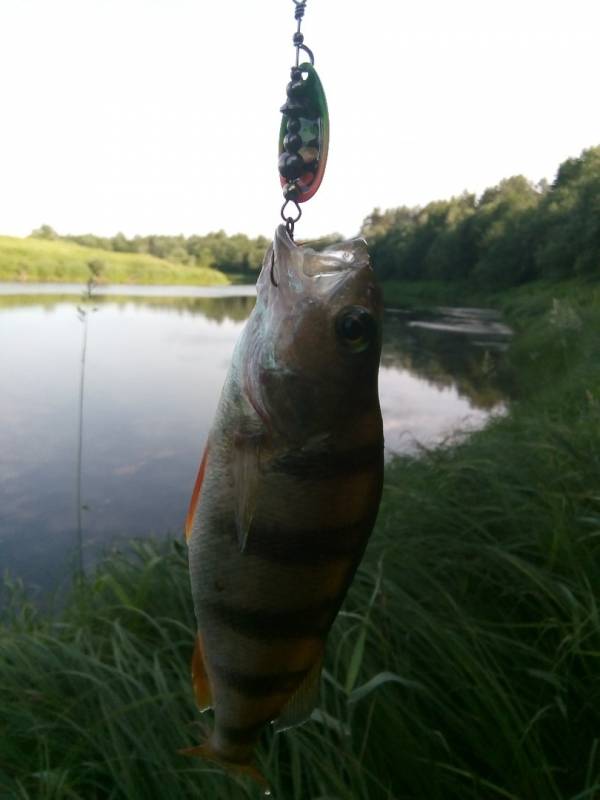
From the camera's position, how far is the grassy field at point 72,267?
41719mm

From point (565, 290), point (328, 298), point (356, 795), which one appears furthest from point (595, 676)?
point (565, 290)

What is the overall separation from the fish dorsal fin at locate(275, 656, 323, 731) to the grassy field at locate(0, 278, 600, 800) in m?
0.49

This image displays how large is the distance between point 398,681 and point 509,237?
39763mm

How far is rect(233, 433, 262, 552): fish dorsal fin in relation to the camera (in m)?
0.89

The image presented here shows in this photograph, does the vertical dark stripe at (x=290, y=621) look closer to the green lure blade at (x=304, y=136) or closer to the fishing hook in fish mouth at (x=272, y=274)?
the fishing hook in fish mouth at (x=272, y=274)

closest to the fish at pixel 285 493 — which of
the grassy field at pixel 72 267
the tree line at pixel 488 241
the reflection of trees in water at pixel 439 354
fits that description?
the reflection of trees in water at pixel 439 354

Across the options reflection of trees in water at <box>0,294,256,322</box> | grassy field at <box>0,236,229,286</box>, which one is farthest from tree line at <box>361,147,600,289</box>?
grassy field at <box>0,236,229,286</box>

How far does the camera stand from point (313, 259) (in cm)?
101

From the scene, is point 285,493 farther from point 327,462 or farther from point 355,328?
point 355,328

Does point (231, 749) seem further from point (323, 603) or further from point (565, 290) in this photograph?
point (565, 290)

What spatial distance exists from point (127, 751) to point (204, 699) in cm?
144

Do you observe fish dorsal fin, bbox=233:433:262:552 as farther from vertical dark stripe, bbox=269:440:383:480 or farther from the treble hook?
the treble hook

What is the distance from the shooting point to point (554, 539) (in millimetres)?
2816

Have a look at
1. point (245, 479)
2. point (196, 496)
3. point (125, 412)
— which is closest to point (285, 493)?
point (245, 479)
